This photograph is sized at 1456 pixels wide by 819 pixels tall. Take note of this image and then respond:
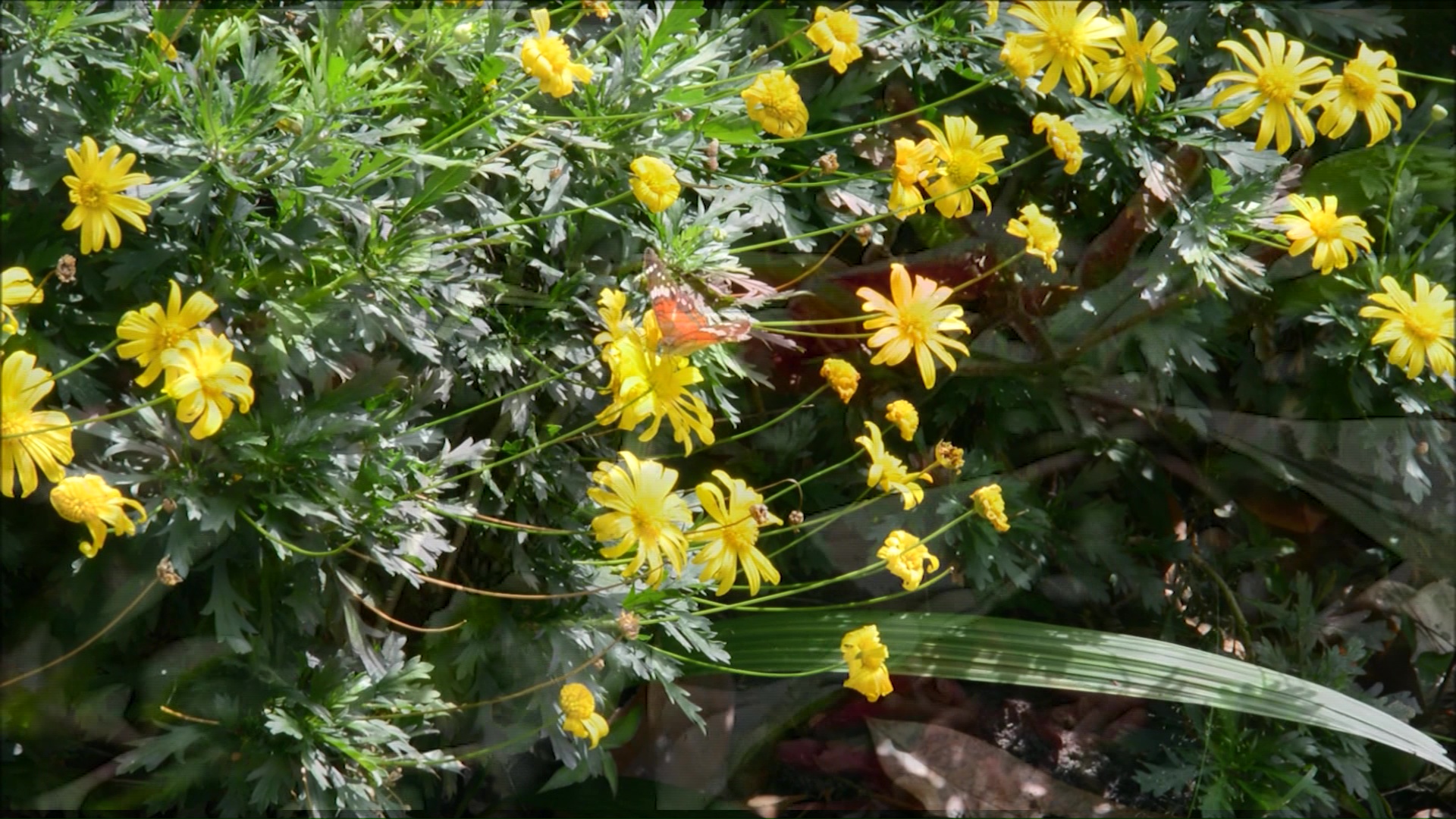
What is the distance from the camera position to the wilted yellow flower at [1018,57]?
137 centimetres

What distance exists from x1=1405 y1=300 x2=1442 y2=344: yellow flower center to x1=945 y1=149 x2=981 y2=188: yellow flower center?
61 cm

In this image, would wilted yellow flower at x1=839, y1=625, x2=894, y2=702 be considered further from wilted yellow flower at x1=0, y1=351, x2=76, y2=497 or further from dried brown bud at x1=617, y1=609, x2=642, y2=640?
wilted yellow flower at x1=0, y1=351, x2=76, y2=497

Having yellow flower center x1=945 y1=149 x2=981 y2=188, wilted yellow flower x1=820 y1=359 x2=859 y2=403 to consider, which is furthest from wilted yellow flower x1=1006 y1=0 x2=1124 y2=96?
wilted yellow flower x1=820 y1=359 x2=859 y2=403

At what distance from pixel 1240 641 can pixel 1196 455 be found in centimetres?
28

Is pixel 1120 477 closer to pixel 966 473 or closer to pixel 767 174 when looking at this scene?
pixel 966 473

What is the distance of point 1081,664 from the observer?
5.52 ft

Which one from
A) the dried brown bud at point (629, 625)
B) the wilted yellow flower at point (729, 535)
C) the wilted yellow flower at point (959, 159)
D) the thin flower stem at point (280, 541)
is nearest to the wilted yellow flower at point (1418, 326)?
the wilted yellow flower at point (959, 159)

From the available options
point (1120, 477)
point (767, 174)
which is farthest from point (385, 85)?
point (1120, 477)

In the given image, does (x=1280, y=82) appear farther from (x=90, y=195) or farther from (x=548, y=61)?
(x=90, y=195)

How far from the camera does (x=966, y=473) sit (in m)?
1.73

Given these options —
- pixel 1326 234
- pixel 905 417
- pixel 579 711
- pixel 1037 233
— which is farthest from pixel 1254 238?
pixel 579 711

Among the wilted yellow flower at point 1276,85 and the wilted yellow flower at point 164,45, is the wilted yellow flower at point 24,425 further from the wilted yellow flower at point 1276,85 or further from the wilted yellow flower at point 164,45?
the wilted yellow flower at point 1276,85

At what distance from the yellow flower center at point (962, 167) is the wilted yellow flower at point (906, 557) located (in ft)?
1.35

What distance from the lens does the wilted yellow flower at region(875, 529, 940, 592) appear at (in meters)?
1.31
